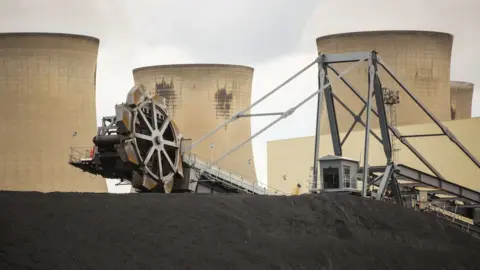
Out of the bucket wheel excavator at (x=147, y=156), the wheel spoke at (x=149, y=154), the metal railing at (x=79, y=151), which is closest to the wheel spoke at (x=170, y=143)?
the bucket wheel excavator at (x=147, y=156)

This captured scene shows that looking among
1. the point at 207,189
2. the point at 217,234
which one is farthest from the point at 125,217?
the point at 207,189

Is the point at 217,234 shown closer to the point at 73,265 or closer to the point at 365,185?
the point at 73,265

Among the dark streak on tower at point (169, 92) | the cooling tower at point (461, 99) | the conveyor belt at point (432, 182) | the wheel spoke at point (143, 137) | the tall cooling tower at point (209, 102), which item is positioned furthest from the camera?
the cooling tower at point (461, 99)

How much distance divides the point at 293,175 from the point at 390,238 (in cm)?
2539

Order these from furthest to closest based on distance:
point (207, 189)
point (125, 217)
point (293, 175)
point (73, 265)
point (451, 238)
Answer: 1. point (293, 175)
2. point (207, 189)
3. point (451, 238)
4. point (125, 217)
5. point (73, 265)

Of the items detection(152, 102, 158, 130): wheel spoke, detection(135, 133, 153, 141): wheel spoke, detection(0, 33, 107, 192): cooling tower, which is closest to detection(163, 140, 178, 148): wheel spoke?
detection(152, 102, 158, 130): wheel spoke

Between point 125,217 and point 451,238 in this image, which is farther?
point 451,238

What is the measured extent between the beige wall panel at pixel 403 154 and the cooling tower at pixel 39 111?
28.7 ft

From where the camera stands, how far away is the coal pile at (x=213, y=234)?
68.8ft

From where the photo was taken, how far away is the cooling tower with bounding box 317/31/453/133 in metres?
47.7

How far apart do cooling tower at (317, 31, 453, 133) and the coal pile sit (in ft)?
61.5

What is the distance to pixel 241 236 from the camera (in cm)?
2370

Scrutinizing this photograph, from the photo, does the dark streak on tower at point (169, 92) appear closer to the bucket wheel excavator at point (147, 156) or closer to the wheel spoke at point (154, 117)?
the bucket wheel excavator at point (147, 156)

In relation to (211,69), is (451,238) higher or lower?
lower
